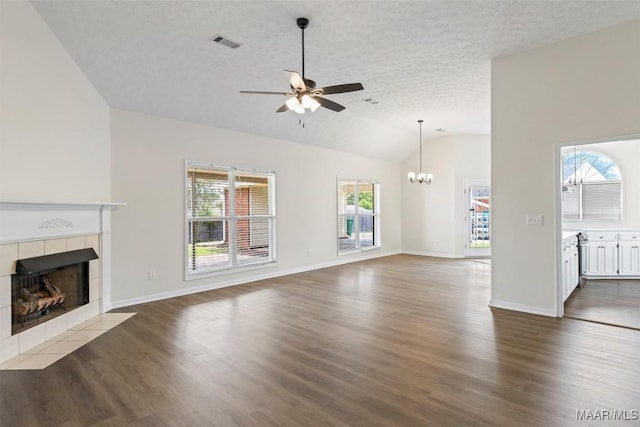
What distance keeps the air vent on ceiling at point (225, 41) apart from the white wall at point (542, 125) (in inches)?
131

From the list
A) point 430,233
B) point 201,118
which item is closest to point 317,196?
point 201,118

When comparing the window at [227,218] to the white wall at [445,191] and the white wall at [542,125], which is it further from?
the white wall at [445,191]

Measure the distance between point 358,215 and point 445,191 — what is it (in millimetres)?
2540

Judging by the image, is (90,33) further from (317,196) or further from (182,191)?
(317,196)

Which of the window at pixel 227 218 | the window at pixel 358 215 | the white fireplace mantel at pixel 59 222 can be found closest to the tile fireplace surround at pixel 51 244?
A: the white fireplace mantel at pixel 59 222

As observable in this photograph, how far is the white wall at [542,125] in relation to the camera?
3.71 metres

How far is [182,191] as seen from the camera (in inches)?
216

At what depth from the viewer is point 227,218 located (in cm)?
607

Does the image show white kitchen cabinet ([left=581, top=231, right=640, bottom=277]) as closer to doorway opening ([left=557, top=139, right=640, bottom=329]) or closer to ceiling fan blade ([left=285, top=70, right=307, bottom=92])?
doorway opening ([left=557, top=139, right=640, bottom=329])

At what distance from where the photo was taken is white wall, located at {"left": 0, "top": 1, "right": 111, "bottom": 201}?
10.6 ft

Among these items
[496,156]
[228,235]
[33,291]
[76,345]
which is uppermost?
[496,156]

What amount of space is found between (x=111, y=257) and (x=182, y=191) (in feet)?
4.65

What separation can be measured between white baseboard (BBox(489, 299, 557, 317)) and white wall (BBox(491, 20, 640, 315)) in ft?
0.04

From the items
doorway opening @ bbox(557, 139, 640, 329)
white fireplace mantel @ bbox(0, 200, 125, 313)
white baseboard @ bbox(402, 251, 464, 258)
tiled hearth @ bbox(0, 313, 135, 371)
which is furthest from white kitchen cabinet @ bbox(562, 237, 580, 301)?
white fireplace mantel @ bbox(0, 200, 125, 313)
